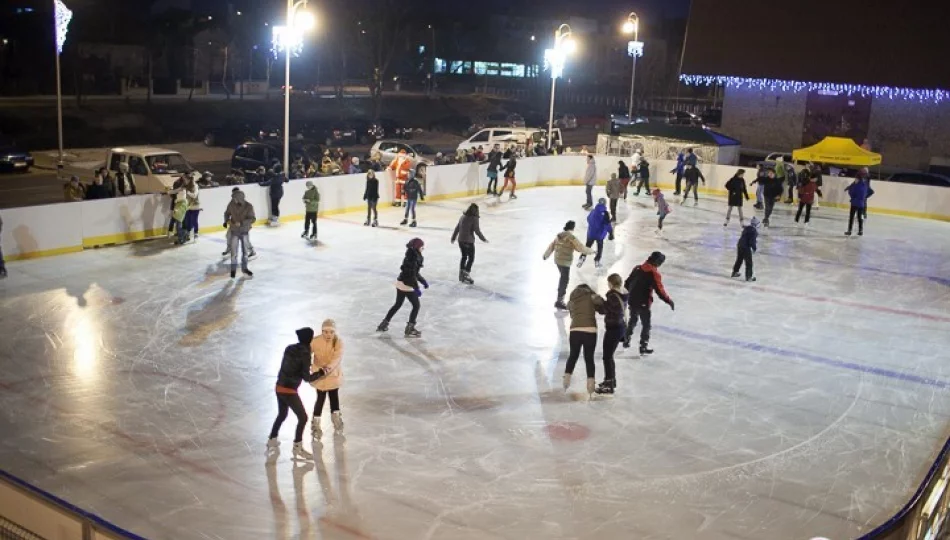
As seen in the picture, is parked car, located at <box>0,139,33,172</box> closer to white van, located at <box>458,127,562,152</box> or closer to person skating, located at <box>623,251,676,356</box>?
white van, located at <box>458,127,562,152</box>

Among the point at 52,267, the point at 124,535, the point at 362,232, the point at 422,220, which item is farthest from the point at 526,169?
the point at 124,535

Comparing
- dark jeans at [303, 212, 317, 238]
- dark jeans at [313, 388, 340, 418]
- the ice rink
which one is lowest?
the ice rink

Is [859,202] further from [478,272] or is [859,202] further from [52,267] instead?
[52,267]

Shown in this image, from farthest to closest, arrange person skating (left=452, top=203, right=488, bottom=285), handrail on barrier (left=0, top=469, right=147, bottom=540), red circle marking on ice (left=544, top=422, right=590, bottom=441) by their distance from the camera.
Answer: person skating (left=452, top=203, right=488, bottom=285) → red circle marking on ice (left=544, top=422, right=590, bottom=441) → handrail on barrier (left=0, top=469, right=147, bottom=540)

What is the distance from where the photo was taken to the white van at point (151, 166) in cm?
2183

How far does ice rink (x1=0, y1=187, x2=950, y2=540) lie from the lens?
833cm

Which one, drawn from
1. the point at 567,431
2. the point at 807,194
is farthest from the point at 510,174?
the point at 567,431

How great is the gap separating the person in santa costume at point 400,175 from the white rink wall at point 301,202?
0.21 meters

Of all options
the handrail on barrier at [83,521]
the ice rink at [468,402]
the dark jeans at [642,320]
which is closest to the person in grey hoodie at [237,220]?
the ice rink at [468,402]

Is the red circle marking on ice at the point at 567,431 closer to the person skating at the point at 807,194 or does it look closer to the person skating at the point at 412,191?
the person skating at the point at 412,191

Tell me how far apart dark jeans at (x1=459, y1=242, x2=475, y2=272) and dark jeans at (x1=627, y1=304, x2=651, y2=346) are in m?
3.98

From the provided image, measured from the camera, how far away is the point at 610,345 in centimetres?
1115

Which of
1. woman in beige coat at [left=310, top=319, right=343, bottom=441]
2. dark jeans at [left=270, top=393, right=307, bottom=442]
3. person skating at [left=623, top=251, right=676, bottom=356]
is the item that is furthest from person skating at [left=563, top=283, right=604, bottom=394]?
dark jeans at [left=270, top=393, right=307, bottom=442]

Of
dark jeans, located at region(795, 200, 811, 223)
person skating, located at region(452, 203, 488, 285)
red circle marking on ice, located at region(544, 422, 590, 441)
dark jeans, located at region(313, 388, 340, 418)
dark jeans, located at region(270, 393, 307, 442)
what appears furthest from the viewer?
dark jeans, located at region(795, 200, 811, 223)
